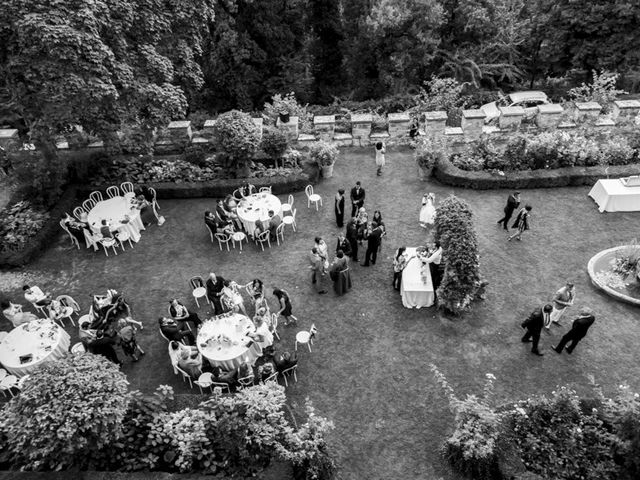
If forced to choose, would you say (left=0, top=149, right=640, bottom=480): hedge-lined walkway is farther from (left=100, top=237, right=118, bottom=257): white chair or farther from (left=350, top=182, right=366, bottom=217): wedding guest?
(left=350, top=182, right=366, bottom=217): wedding guest

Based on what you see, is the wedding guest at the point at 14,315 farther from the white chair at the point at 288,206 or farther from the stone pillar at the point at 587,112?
the stone pillar at the point at 587,112

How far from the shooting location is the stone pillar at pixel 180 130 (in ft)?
57.9

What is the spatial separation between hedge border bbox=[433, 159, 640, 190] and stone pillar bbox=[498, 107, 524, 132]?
2321 mm

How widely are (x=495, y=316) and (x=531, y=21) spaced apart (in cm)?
2033

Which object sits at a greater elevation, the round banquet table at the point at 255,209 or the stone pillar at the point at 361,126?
the stone pillar at the point at 361,126

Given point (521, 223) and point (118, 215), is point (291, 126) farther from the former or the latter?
point (521, 223)

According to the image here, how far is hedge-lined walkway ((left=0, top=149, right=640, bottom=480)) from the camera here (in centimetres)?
981

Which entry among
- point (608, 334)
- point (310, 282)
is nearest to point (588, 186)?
point (608, 334)

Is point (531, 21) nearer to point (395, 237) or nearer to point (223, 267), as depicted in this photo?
point (395, 237)

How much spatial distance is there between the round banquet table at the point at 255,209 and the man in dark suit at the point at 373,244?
2.88m

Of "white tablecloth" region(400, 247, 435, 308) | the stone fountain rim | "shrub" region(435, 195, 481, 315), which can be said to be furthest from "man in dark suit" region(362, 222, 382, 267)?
the stone fountain rim

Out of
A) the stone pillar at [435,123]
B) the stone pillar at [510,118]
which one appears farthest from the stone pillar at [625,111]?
the stone pillar at [435,123]

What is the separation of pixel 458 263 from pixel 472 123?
779cm

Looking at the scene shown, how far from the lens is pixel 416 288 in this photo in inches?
462
